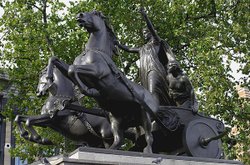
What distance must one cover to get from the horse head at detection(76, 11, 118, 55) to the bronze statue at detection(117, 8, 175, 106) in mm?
746

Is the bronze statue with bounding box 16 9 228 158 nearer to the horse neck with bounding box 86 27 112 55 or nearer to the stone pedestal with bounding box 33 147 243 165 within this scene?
the horse neck with bounding box 86 27 112 55

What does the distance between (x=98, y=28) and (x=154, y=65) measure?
177 centimetres

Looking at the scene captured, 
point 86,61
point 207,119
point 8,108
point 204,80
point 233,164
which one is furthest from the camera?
point 8,108

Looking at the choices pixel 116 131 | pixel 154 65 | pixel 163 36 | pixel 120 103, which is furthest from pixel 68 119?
pixel 163 36

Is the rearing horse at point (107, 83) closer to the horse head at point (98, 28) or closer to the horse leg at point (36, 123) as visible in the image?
the horse head at point (98, 28)

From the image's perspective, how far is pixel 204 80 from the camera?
18766mm

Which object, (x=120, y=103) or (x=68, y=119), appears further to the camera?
(x=68, y=119)

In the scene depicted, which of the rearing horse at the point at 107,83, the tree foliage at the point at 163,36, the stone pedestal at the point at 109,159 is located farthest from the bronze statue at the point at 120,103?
the tree foliage at the point at 163,36

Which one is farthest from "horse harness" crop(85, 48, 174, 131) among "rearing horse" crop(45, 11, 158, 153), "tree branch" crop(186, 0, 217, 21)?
"tree branch" crop(186, 0, 217, 21)

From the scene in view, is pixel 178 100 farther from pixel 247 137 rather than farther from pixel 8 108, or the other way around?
pixel 8 108

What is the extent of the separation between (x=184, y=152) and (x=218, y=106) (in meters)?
8.53

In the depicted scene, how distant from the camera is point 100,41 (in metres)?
10.0

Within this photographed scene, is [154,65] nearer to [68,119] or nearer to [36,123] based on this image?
[68,119]

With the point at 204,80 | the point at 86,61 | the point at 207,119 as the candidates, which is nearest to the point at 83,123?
the point at 86,61
